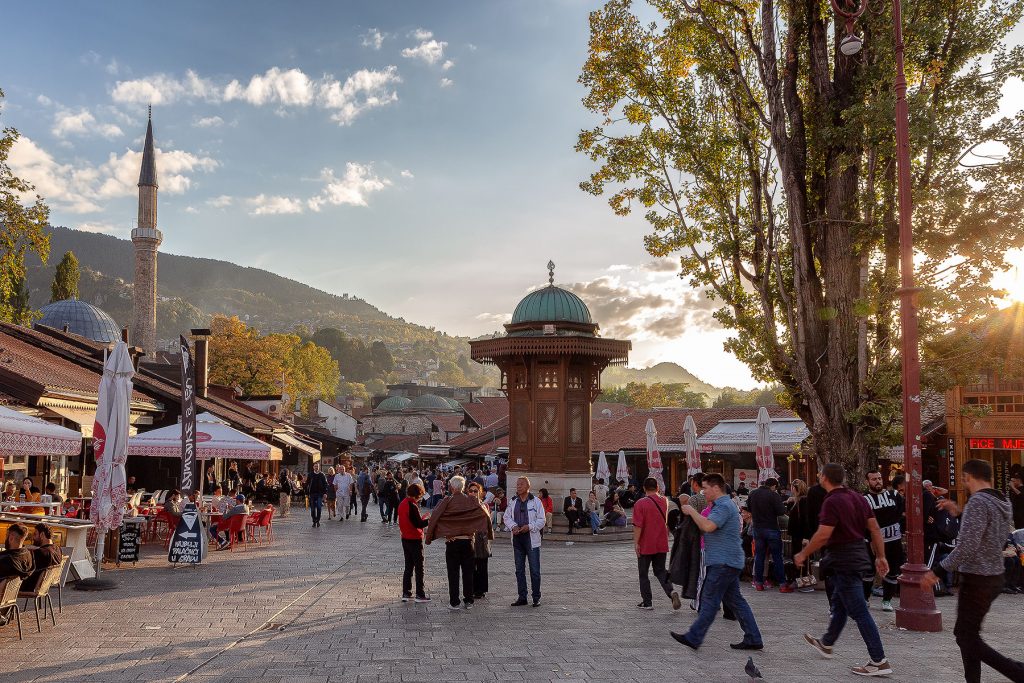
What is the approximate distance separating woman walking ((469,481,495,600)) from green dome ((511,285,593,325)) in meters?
15.7

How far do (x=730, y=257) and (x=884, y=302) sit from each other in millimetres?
3029

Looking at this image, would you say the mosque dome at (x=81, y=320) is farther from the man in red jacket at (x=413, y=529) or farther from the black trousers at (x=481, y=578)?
the black trousers at (x=481, y=578)

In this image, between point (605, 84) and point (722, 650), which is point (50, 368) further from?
point (722, 650)

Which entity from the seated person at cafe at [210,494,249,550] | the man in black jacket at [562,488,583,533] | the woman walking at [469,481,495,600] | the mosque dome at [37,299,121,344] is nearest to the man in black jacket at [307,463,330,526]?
the seated person at cafe at [210,494,249,550]

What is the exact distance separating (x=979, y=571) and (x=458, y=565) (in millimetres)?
5721

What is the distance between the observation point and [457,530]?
9.87 meters

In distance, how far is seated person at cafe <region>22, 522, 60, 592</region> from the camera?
318 inches

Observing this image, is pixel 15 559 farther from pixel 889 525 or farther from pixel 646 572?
pixel 889 525

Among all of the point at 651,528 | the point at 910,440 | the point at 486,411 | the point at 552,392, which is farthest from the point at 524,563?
the point at 486,411

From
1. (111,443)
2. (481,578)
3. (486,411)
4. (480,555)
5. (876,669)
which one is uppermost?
(486,411)

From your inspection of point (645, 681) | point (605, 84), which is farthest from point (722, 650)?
point (605, 84)

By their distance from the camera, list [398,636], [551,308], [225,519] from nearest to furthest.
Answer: [398,636] < [225,519] < [551,308]

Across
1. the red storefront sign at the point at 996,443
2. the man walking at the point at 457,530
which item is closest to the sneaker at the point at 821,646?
the man walking at the point at 457,530

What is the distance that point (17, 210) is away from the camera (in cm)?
1617
